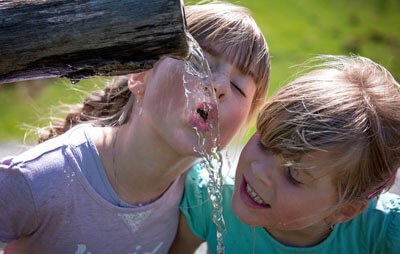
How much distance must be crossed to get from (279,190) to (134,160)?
690 millimetres

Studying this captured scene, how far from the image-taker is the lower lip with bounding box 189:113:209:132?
7.30 ft

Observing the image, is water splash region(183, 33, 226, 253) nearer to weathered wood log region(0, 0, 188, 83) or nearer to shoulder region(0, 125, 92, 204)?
weathered wood log region(0, 0, 188, 83)

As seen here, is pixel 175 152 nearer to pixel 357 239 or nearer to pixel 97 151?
pixel 97 151

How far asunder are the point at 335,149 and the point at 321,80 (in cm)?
33

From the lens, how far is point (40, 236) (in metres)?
2.36

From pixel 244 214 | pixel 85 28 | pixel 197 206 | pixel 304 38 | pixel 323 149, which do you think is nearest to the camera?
pixel 85 28

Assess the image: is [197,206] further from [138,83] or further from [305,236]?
[138,83]

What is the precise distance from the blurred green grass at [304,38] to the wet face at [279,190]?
3231mm

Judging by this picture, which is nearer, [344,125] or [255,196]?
[344,125]

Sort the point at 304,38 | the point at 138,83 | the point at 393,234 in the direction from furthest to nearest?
1. the point at 304,38
2. the point at 393,234
3. the point at 138,83

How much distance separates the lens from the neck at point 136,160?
7.94 ft

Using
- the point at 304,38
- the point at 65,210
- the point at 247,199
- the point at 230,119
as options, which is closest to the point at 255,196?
the point at 247,199

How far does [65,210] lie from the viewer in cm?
236

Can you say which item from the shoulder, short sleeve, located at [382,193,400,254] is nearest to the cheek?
the shoulder
